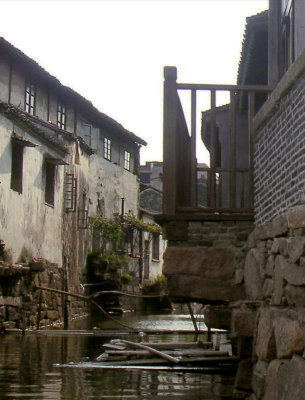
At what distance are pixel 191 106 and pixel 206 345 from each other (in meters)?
5.37

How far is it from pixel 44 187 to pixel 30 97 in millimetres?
6811

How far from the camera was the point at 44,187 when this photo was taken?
2334 centimetres

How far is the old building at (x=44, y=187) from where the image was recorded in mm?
19938

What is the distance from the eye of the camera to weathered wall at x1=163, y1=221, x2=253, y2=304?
25.2 ft

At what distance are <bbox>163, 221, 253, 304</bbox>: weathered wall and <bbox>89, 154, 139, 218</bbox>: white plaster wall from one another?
2579cm

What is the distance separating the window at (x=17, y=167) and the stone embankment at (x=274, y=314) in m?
14.4

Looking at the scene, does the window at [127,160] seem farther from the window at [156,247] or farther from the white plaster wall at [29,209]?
the white plaster wall at [29,209]

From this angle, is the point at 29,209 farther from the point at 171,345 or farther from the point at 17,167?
the point at 171,345

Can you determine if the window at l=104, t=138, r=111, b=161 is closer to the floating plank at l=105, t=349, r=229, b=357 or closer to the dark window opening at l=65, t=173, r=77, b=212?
the dark window opening at l=65, t=173, r=77, b=212

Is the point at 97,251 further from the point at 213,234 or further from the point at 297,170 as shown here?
the point at 297,170

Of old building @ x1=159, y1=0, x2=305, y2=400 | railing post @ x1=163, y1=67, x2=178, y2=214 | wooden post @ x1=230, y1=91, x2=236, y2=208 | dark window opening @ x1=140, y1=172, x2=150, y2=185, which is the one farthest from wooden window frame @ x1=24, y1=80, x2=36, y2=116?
dark window opening @ x1=140, y1=172, x2=150, y2=185

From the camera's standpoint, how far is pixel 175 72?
788 centimetres

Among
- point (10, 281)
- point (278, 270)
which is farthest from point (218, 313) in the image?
point (10, 281)

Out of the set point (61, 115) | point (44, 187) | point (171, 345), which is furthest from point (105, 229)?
point (171, 345)
